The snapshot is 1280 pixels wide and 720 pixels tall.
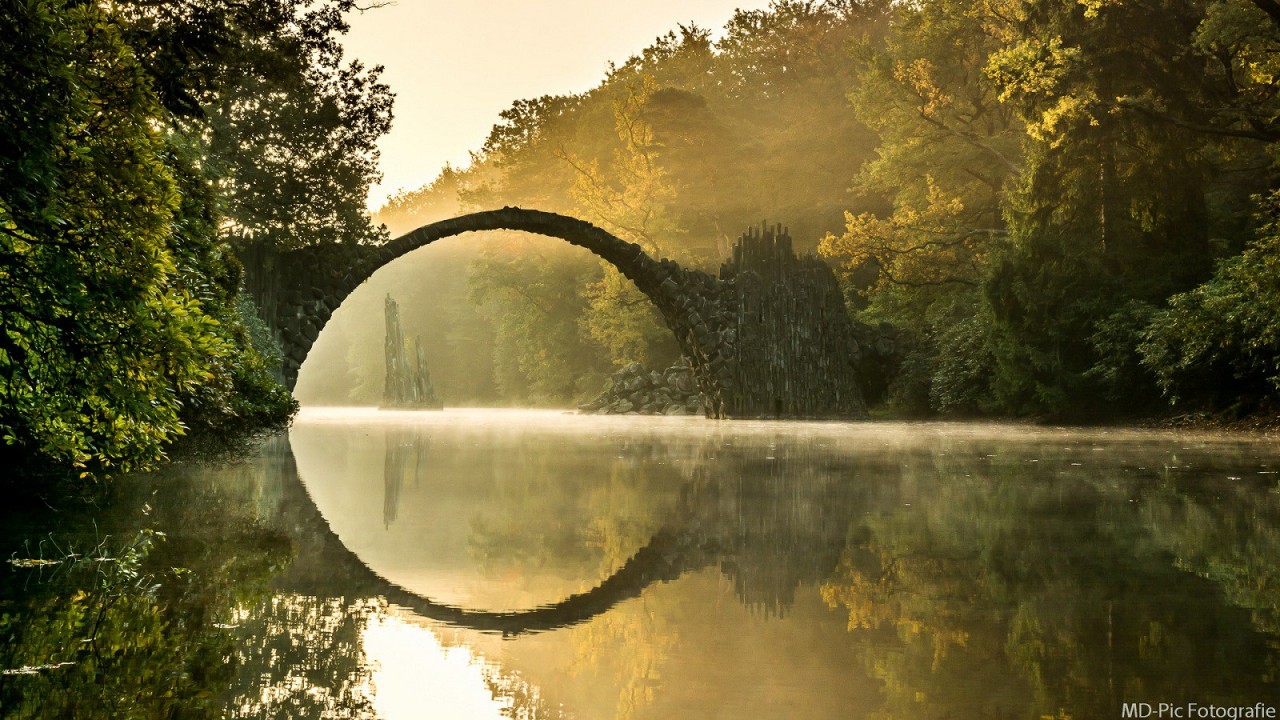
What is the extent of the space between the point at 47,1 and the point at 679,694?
449cm

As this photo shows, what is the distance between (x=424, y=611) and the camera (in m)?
4.32

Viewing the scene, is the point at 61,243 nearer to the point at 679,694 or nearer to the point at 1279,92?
the point at 679,694

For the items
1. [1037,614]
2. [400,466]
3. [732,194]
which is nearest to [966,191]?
[732,194]

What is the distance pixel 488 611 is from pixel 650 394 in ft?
114

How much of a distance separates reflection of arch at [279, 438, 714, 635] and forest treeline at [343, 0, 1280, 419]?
13141 mm

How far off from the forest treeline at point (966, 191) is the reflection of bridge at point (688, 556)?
36.4ft

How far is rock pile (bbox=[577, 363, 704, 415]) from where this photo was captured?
37.1 meters

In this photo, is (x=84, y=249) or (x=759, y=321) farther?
(x=759, y=321)

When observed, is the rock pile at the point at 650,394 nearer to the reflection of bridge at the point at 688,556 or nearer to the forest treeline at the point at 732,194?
the forest treeline at the point at 732,194

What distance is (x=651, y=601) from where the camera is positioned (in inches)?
175

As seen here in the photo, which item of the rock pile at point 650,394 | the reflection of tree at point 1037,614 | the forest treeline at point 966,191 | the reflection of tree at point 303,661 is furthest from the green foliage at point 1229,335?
the rock pile at point 650,394

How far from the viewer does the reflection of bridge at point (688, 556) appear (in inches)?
170

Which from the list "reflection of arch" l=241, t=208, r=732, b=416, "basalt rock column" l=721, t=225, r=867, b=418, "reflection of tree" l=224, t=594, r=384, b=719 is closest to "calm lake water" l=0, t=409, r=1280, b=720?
"reflection of tree" l=224, t=594, r=384, b=719

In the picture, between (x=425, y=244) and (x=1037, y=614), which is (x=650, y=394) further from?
(x=1037, y=614)
